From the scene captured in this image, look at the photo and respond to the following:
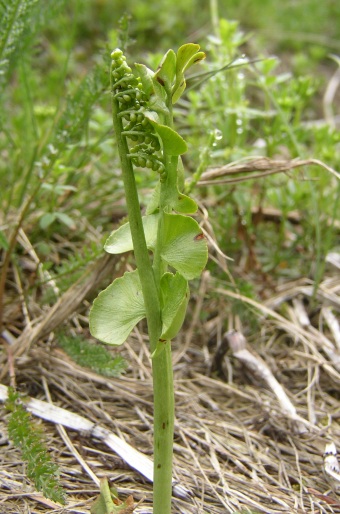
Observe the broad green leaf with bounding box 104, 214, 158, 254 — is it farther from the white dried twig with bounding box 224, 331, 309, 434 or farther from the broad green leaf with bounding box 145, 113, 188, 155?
the white dried twig with bounding box 224, 331, 309, 434

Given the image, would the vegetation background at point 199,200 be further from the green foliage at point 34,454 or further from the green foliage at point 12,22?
the green foliage at point 34,454

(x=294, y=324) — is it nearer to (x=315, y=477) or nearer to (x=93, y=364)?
(x=315, y=477)

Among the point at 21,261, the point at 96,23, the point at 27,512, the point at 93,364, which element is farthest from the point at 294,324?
the point at 96,23

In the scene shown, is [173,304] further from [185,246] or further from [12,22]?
[12,22]

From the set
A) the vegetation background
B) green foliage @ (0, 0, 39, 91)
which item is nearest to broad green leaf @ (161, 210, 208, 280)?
the vegetation background

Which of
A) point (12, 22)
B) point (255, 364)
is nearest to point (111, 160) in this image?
point (12, 22)

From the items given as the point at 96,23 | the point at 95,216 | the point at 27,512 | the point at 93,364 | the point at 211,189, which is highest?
the point at 96,23

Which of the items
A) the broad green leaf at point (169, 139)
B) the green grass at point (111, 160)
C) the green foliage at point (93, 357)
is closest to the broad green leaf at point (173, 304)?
the broad green leaf at point (169, 139)
